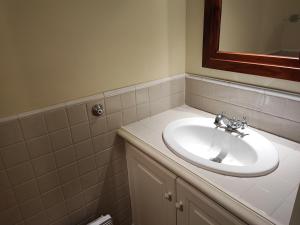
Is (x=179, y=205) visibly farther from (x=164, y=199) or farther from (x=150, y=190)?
(x=150, y=190)

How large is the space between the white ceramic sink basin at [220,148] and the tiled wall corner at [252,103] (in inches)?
3.7

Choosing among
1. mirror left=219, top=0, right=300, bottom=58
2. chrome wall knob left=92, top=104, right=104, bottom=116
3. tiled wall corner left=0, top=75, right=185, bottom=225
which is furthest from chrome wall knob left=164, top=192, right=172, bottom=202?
mirror left=219, top=0, right=300, bottom=58

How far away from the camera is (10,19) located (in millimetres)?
850

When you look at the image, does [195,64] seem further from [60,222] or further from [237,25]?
[60,222]

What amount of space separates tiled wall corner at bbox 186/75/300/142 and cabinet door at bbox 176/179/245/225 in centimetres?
53

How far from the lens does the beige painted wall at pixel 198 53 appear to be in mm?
1172

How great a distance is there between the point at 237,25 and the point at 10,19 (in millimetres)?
1031

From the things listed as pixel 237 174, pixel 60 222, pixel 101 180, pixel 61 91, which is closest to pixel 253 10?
pixel 237 174

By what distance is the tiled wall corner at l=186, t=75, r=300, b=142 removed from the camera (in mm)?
1057

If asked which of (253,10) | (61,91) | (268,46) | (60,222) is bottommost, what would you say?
(60,222)

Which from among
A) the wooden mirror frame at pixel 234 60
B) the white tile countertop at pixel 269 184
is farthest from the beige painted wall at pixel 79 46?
the white tile countertop at pixel 269 184

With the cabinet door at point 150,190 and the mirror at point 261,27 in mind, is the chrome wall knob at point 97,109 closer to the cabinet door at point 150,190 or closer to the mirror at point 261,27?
the cabinet door at point 150,190

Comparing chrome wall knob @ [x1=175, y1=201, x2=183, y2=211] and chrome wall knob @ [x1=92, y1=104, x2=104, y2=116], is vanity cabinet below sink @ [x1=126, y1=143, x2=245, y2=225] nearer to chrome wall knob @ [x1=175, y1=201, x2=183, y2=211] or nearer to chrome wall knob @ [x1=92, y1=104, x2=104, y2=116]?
chrome wall knob @ [x1=175, y1=201, x2=183, y2=211]

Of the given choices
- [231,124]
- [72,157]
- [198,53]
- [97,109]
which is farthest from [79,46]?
[231,124]
